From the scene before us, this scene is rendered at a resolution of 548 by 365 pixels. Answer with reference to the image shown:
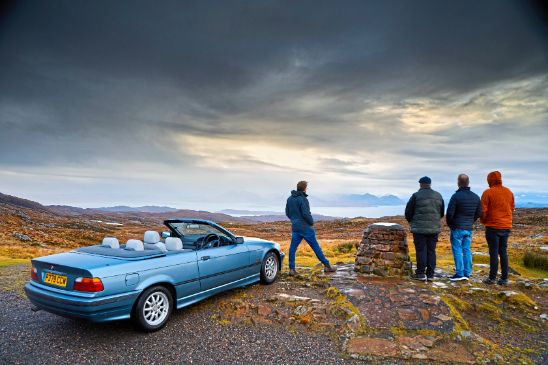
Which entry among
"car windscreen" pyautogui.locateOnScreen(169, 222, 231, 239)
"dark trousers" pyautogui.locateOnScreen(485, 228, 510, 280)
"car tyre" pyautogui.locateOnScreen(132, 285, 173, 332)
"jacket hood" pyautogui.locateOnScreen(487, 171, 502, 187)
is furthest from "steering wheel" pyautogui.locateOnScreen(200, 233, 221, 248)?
"jacket hood" pyautogui.locateOnScreen(487, 171, 502, 187)

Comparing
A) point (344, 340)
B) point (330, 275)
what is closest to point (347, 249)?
point (330, 275)

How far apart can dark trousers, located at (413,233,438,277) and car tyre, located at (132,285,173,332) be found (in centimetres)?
621

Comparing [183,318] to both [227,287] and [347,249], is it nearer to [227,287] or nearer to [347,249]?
[227,287]

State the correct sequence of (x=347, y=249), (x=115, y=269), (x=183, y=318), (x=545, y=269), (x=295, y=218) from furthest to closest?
(x=347, y=249), (x=545, y=269), (x=295, y=218), (x=183, y=318), (x=115, y=269)

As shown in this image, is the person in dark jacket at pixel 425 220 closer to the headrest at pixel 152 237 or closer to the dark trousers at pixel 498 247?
the dark trousers at pixel 498 247

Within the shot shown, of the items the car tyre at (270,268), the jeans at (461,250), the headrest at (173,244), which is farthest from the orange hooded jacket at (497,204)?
the headrest at (173,244)

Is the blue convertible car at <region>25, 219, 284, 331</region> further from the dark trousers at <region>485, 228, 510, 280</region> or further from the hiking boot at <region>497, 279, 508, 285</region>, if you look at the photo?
the hiking boot at <region>497, 279, 508, 285</region>

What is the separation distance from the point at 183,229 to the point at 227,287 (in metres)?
1.67

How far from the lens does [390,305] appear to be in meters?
6.91

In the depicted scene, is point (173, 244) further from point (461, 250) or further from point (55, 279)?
point (461, 250)

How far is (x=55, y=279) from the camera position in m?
5.49

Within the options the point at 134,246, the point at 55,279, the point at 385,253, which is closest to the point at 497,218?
the point at 385,253

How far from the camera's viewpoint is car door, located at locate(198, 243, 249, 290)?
6750 millimetres

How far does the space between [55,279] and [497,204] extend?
958cm
